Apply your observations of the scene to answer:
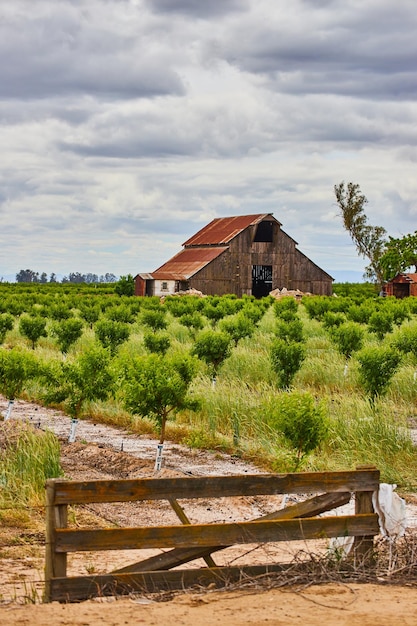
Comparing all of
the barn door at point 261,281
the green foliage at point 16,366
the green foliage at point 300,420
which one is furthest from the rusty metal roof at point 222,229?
the green foliage at point 300,420

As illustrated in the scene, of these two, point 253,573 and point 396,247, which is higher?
→ point 396,247

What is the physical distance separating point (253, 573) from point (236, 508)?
4.80 m

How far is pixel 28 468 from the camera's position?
1246 cm

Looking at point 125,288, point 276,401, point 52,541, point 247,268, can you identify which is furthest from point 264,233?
point 52,541

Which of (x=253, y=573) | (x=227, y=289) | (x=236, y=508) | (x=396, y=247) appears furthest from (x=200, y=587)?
(x=396, y=247)

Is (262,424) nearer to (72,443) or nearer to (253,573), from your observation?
(72,443)

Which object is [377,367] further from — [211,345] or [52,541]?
[52,541]

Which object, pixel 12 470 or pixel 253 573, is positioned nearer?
pixel 253 573

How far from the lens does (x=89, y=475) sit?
13.6 meters

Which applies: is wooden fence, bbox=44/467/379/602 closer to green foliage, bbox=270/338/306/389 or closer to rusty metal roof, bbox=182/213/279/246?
green foliage, bbox=270/338/306/389

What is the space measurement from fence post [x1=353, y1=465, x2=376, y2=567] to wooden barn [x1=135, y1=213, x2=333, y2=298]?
56069 millimetres

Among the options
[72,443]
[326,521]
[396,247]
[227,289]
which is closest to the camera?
[326,521]

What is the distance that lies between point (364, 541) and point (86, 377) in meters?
9.23

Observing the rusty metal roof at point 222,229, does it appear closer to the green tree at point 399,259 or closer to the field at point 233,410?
the green tree at point 399,259
